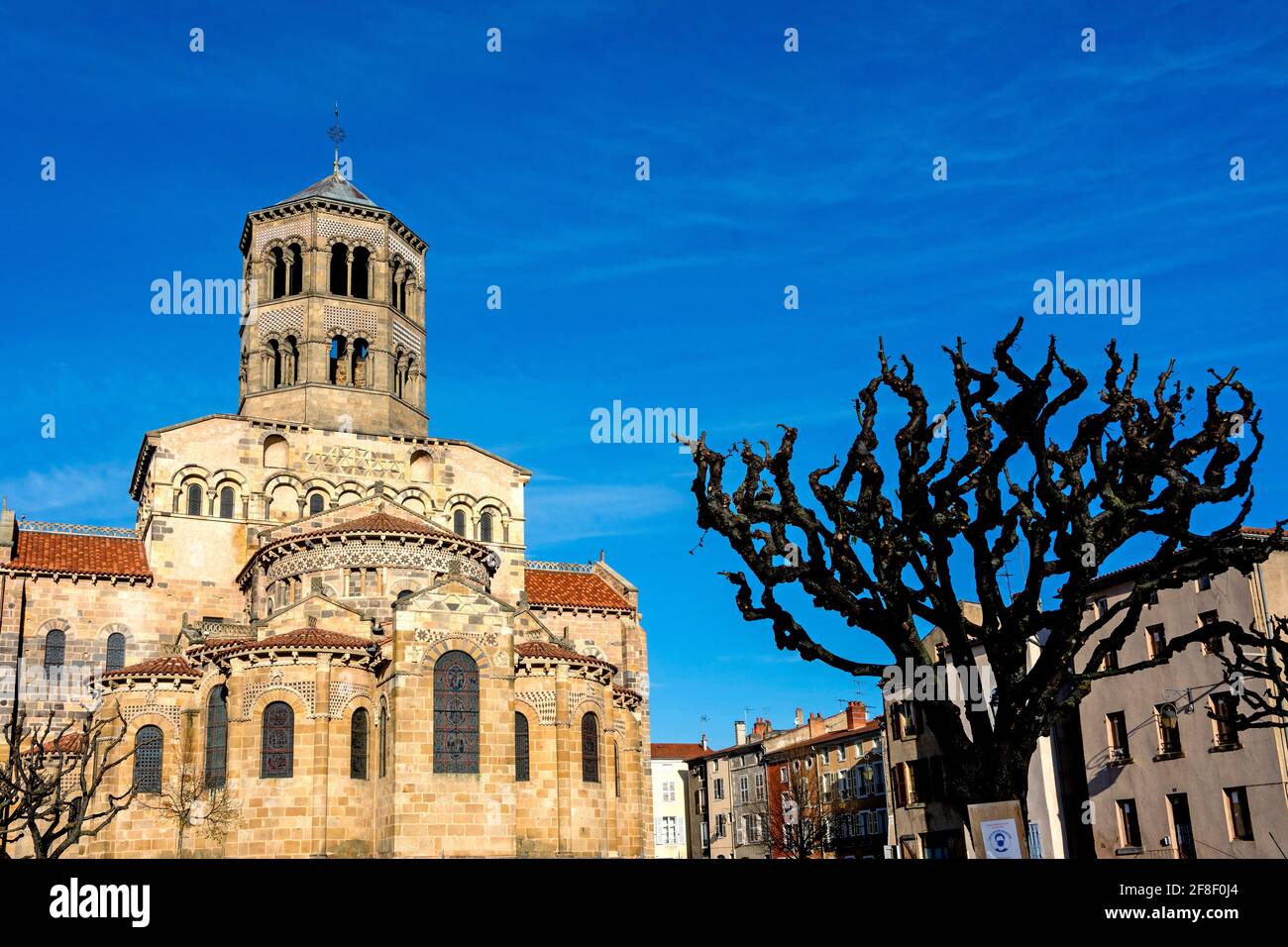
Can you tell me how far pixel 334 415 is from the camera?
168 feet

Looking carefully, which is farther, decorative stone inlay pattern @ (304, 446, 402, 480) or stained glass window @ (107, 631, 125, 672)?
decorative stone inlay pattern @ (304, 446, 402, 480)

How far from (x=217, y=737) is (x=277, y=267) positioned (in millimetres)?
23801

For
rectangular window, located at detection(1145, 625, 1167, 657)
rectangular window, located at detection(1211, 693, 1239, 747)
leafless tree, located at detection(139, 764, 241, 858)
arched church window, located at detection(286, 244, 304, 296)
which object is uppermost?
arched church window, located at detection(286, 244, 304, 296)

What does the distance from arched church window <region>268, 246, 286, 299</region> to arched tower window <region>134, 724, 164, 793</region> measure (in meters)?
22.0

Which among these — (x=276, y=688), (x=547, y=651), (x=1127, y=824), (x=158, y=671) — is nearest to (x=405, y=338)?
(x=547, y=651)

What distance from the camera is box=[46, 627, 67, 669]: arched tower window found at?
44344 millimetres

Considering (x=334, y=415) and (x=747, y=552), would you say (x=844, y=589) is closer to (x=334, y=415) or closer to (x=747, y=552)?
A: (x=747, y=552)

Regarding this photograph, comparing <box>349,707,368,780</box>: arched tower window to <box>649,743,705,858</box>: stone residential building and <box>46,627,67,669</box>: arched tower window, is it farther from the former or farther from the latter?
<box>649,743,705,858</box>: stone residential building

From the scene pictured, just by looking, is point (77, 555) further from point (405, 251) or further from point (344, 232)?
point (405, 251)

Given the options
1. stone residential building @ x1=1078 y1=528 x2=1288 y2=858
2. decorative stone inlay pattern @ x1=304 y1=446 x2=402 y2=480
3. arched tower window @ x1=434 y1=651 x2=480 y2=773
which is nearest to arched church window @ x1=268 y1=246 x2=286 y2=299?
decorative stone inlay pattern @ x1=304 y1=446 x2=402 y2=480

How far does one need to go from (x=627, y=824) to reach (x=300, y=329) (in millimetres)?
25845

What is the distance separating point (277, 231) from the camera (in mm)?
53469
